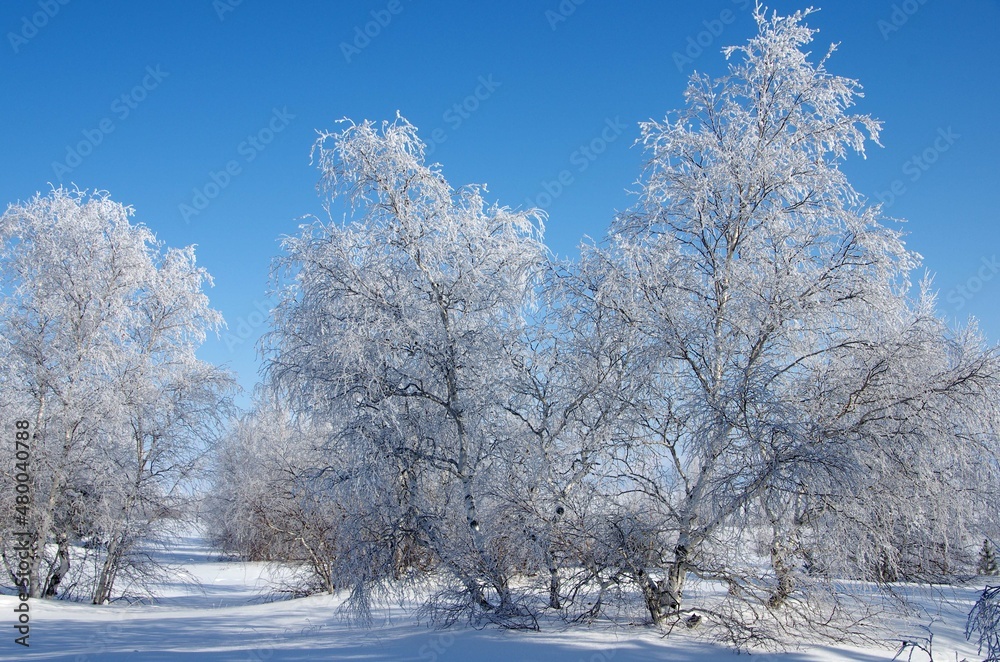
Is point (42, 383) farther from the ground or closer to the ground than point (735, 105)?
closer to the ground

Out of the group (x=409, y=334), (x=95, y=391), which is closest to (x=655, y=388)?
(x=409, y=334)

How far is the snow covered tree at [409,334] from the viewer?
1063 centimetres

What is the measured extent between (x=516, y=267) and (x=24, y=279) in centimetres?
1239

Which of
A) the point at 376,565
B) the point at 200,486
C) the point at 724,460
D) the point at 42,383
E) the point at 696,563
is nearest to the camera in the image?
the point at 724,460

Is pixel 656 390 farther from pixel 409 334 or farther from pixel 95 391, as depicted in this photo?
pixel 95 391

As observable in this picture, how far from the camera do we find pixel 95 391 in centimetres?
1566

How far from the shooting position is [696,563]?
9.65 meters

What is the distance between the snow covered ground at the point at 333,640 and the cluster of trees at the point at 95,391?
163cm

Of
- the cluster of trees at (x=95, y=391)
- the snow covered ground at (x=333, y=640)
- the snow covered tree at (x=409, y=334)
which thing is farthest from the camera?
the cluster of trees at (x=95, y=391)

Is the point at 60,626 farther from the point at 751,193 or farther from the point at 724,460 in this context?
the point at 751,193

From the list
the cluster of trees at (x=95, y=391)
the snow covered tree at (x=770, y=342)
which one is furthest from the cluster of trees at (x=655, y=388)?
the cluster of trees at (x=95, y=391)

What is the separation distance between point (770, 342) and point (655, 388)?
67.3 inches

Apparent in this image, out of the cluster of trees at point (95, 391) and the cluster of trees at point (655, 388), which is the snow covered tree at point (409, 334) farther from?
the cluster of trees at point (95, 391)

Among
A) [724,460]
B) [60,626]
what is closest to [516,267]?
[724,460]
